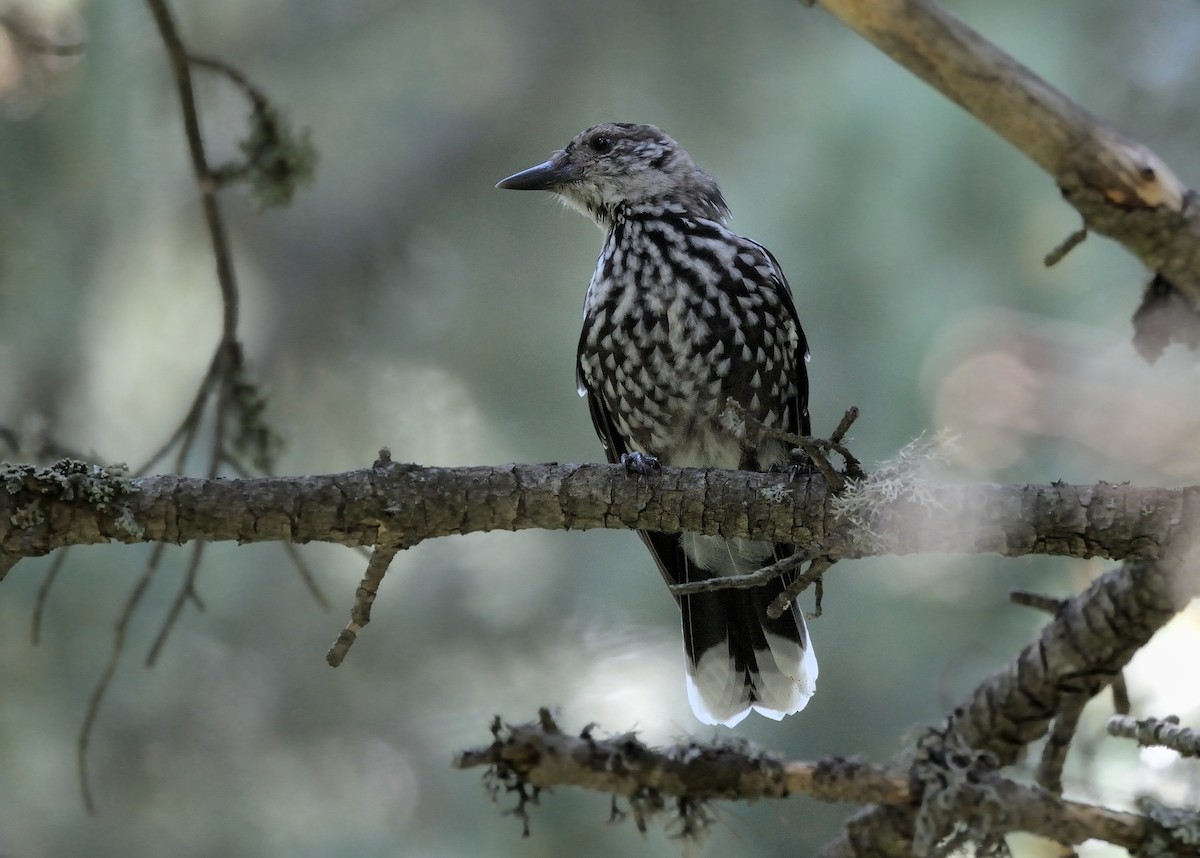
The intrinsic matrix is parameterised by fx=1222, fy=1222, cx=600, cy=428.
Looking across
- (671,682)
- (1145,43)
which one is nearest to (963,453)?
(671,682)

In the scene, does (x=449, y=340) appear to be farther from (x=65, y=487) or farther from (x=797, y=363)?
(x=65, y=487)

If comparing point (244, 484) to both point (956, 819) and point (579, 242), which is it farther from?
point (579, 242)

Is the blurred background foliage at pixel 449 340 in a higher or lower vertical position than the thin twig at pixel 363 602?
higher

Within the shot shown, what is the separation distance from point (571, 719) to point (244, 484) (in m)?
1.40

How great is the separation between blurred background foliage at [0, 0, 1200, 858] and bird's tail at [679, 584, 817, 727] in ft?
0.43

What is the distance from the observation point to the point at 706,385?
3436 millimetres

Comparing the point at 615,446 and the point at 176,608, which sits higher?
the point at 615,446

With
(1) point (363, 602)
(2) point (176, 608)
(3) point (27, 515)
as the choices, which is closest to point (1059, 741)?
(1) point (363, 602)

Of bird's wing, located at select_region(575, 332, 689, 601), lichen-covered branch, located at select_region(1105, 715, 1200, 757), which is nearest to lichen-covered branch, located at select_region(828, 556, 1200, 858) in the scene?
lichen-covered branch, located at select_region(1105, 715, 1200, 757)

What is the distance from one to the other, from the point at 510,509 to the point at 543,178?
1697mm

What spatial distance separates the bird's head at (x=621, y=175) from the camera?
3.91 metres

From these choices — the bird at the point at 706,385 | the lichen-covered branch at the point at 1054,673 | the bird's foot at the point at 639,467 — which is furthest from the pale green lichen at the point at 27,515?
the lichen-covered branch at the point at 1054,673

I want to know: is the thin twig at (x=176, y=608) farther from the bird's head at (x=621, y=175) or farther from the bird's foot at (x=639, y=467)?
the bird's head at (x=621, y=175)

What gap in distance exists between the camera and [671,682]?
3.71m
